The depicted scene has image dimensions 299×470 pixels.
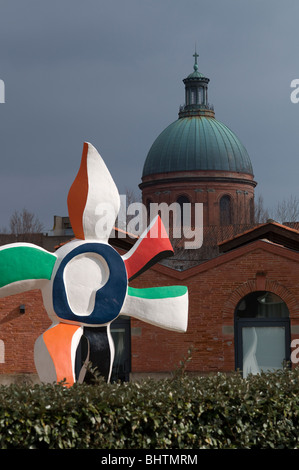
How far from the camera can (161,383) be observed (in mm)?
8930

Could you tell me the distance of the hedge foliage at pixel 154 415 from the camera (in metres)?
7.69

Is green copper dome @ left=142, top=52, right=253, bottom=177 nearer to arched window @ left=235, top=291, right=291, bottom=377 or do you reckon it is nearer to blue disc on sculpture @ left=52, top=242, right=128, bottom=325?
arched window @ left=235, top=291, right=291, bottom=377

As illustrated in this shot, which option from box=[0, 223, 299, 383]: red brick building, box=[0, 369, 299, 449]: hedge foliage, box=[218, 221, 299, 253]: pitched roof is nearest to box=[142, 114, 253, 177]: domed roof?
box=[218, 221, 299, 253]: pitched roof

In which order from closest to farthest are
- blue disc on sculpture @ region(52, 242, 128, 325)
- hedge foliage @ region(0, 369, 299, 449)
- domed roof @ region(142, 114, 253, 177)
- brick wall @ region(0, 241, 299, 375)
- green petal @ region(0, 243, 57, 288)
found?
hedge foliage @ region(0, 369, 299, 449) < green petal @ region(0, 243, 57, 288) < blue disc on sculpture @ region(52, 242, 128, 325) < brick wall @ region(0, 241, 299, 375) < domed roof @ region(142, 114, 253, 177)

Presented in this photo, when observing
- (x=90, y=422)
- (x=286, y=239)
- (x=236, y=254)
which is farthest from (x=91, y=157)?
(x=286, y=239)

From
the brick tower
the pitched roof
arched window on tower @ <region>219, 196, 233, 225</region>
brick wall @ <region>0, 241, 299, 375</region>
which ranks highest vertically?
the brick tower

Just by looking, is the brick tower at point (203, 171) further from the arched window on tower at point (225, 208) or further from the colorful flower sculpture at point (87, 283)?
the colorful flower sculpture at point (87, 283)

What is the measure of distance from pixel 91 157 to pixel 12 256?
6.91 ft

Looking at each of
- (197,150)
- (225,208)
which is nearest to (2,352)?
(197,150)

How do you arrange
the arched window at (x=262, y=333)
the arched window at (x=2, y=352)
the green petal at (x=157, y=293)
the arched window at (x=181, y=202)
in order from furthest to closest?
1. the arched window at (x=181, y=202)
2. the arched window at (x=2, y=352)
3. the arched window at (x=262, y=333)
4. the green petal at (x=157, y=293)

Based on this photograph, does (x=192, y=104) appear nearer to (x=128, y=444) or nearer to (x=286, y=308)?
(x=286, y=308)

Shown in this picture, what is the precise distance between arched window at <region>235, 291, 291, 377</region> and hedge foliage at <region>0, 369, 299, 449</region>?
11.6 meters

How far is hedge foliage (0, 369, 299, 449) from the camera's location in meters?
7.69

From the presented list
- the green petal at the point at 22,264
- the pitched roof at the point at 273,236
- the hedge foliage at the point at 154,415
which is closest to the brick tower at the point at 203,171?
the pitched roof at the point at 273,236
